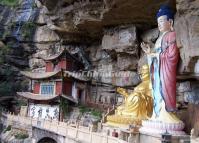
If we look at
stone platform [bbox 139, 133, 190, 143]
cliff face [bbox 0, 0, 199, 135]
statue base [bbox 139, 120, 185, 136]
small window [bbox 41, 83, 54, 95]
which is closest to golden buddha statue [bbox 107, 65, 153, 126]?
cliff face [bbox 0, 0, 199, 135]

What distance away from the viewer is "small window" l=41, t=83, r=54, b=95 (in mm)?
18547

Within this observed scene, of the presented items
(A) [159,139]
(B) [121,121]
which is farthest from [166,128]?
(B) [121,121]

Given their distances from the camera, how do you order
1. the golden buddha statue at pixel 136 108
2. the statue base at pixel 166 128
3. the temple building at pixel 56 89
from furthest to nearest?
the temple building at pixel 56 89, the golden buddha statue at pixel 136 108, the statue base at pixel 166 128

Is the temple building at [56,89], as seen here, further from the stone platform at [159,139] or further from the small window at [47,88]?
the stone platform at [159,139]

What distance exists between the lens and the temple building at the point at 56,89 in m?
17.4

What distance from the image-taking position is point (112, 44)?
16438 millimetres

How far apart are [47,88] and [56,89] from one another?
0.93 metres

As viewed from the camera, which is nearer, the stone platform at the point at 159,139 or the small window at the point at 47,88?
the stone platform at the point at 159,139

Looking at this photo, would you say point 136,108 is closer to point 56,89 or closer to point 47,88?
point 56,89

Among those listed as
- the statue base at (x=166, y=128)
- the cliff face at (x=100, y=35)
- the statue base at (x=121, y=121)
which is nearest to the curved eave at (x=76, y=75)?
the cliff face at (x=100, y=35)

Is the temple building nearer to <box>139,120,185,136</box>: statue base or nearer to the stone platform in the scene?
the stone platform

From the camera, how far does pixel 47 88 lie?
1892cm

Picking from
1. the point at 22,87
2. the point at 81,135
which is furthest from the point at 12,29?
the point at 81,135

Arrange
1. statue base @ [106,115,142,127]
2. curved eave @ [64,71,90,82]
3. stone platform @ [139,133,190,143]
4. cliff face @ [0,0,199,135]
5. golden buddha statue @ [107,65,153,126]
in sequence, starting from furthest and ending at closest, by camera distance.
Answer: curved eave @ [64,71,90,82] → golden buddha statue @ [107,65,153,126] → statue base @ [106,115,142,127] → cliff face @ [0,0,199,135] → stone platform @ [139,133,190,143]
